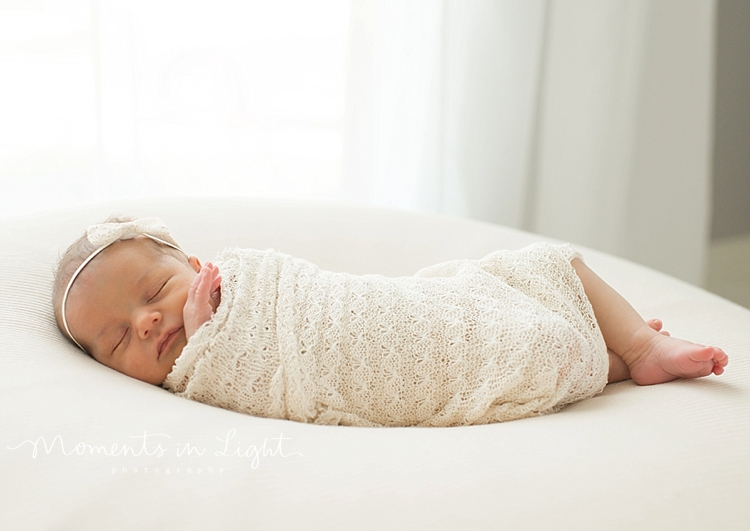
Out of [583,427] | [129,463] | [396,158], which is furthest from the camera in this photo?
[396,158]

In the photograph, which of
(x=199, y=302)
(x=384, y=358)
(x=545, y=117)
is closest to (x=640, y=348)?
(x=384, y=358)

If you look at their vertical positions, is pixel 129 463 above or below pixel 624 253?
above

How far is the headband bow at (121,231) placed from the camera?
1.06 metres

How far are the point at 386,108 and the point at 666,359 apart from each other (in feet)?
4.76

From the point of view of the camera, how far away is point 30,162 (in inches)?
74.5

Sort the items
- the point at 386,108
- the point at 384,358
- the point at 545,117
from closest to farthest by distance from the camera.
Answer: the point at 384,358
the point at 386,108
the point at 545,117

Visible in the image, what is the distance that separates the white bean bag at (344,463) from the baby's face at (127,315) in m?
0.04

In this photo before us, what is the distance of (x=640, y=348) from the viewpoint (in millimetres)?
1087

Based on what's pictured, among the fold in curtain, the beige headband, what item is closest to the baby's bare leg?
the beige headband

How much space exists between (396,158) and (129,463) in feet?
5.53

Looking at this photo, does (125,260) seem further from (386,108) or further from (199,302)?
(386,108)

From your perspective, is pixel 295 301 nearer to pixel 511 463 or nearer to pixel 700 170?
pixel 511 463

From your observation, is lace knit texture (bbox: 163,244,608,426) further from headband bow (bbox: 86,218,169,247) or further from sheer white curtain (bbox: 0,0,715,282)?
sheer white curtain (bbox: 0,0,715,282)

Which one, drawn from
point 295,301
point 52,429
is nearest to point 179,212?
point 295,301
